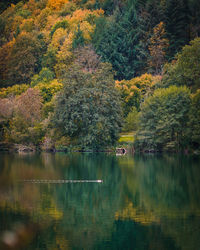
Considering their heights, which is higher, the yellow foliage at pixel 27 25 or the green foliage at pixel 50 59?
the yellow foliage at pixel 27 25

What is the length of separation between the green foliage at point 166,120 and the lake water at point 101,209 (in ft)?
67.1

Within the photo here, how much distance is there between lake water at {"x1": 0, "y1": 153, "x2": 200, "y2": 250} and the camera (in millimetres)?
23816

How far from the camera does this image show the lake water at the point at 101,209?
23.8 m

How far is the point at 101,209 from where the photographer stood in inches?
1222

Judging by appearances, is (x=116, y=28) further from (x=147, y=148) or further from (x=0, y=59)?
(x=147, y=148)

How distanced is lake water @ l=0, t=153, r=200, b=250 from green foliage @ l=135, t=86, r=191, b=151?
20461 mm

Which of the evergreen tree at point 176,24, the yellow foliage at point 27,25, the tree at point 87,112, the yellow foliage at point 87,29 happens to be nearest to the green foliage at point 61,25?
the yellow foliage at point 87,29

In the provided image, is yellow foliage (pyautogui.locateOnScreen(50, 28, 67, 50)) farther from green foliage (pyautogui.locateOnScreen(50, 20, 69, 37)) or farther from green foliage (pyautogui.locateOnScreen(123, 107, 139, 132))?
green foliage (pyautogui.locateOnScreen(123, 107, 139, 132))

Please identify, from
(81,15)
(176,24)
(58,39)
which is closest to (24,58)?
(58,39)

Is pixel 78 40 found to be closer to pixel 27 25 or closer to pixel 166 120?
pixel 27 25

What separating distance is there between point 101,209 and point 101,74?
179 feet

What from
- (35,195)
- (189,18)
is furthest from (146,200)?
(189,18)

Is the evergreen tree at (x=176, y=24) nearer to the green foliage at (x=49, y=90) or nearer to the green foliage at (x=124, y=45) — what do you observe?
the green foliage at (x=124, y=45)

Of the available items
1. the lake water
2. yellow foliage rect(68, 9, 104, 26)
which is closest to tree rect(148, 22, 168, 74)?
yellow foliage rect(68, 9, 104, 26)
